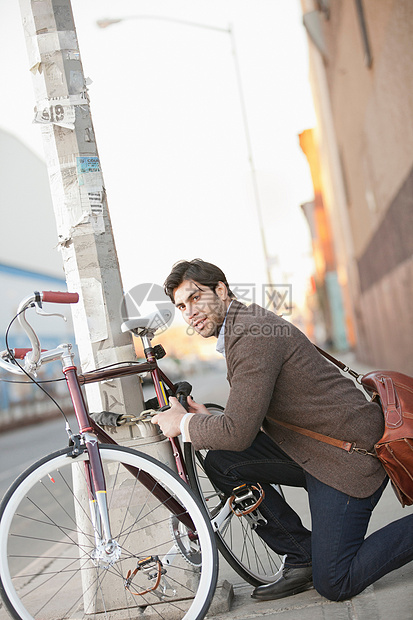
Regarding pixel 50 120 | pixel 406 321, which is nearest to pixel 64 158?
pixel 50 120

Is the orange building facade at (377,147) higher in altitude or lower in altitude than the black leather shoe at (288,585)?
higher

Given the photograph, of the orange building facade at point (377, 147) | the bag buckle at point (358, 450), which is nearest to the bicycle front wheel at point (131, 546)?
the bag buckle at point (358, 450)

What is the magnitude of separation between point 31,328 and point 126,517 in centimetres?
A: 109

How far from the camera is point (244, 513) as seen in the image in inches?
124

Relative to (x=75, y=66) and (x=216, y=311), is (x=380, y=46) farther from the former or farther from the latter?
(x=216, y=311)

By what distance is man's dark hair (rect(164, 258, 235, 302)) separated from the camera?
2963 millimetres

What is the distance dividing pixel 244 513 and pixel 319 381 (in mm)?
764

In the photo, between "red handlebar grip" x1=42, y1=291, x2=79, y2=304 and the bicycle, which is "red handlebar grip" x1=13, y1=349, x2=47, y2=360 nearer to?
the bicycle

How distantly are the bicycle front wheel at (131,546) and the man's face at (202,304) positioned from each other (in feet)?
2.12

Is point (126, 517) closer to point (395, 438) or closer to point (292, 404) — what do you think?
point (292, 404)

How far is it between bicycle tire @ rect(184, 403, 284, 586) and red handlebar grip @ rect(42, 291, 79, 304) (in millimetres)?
860

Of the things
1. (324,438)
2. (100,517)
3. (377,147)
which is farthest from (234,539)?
(377,147)

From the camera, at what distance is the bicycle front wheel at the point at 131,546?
270 cm

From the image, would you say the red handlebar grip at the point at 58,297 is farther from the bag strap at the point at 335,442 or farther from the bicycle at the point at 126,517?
the bag strap at the point at 335,442
